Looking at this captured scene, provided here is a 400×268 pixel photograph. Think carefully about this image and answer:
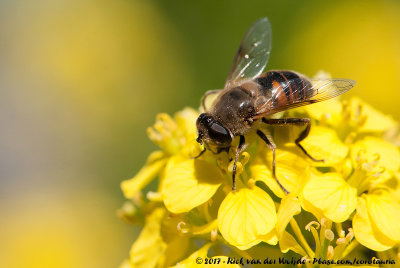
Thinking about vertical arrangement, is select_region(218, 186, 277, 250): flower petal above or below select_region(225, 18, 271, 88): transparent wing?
below

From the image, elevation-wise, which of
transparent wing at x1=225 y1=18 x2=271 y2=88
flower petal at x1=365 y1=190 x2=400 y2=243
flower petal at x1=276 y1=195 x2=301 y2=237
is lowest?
flower petal at x1=365 y1=190 x2=400 y2=243

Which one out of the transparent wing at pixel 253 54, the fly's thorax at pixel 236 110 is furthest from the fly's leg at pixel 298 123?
the transparent wing at pixel 253 54

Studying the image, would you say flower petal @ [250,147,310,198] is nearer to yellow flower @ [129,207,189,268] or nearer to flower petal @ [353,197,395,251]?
flower petal @ [353,197,395,251]

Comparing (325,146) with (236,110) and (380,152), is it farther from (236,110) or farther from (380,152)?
(236,110)

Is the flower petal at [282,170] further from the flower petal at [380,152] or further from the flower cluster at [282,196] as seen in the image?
the flower petal at [380,152]

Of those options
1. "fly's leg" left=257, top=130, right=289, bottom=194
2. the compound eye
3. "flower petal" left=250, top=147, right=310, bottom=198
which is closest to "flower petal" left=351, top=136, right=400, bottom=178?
"flower petal" left=250, top=147, right=310, bottom=198

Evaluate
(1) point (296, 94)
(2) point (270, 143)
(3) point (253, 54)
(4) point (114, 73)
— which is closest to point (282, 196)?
(2) point (270, 143)

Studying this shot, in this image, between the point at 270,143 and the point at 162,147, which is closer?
the point at 270,143

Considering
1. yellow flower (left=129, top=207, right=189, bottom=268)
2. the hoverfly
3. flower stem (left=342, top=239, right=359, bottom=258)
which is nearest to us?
flower stem (left=342, top=239, right=359, bottom=258)
